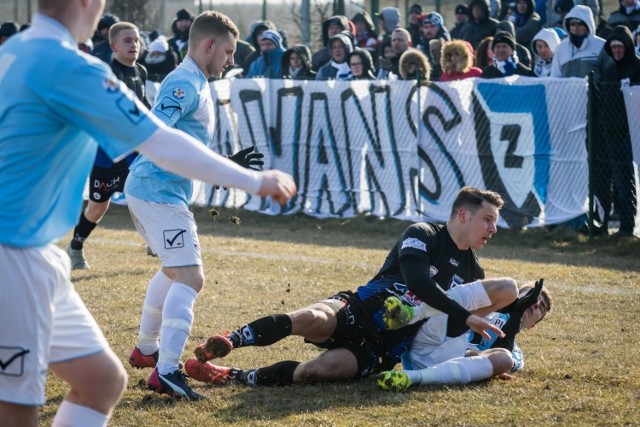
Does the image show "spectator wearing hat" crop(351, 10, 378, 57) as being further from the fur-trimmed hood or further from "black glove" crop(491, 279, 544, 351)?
"black glove" crop(491, 279, 544, 351)

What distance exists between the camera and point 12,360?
11.6ft

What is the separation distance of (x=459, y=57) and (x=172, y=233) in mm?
8451

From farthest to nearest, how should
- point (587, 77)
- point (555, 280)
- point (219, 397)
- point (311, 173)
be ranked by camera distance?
point (311, 173) < point (587, 77) < point (555, 280) < point (219, 397)

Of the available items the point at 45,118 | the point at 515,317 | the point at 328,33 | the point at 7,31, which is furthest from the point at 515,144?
the point at 7,31

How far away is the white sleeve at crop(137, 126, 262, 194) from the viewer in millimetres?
3496

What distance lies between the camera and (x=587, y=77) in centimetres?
1235

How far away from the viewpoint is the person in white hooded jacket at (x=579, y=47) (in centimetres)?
1309

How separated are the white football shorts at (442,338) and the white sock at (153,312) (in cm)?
156

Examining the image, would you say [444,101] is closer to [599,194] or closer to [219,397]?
[599,194]

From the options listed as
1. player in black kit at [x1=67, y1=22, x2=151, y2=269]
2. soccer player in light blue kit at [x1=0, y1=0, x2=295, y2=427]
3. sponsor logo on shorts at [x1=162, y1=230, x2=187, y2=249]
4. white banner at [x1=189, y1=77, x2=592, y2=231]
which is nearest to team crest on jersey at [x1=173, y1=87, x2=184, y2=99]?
sponsor logo on shorts at [x1=162, y1=230, x2=187, y2=249]

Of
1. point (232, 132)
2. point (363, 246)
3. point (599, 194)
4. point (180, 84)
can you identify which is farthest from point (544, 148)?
point (180, 84)

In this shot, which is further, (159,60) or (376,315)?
(159,60)

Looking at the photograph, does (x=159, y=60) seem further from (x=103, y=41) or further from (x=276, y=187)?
(x=276, y=187)

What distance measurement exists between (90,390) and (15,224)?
0.67 meters
